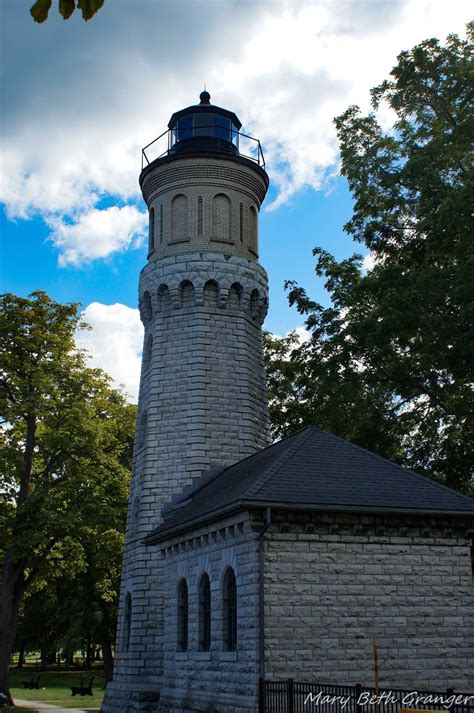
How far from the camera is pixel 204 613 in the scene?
1852cm

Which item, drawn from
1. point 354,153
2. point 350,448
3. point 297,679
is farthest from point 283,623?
point 354,153

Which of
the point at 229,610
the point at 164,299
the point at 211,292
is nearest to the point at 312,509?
the point at 229,610

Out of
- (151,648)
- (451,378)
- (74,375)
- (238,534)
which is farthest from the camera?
(74,375)

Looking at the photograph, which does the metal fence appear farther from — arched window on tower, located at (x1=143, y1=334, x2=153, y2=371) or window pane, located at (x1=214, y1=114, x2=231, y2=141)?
window pane, located at (x1=214, y1=114, x2=231, y2=141)

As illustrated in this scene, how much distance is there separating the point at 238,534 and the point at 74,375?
16.7 metres

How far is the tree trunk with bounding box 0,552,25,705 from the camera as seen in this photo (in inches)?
1117

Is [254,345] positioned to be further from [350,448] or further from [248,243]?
[350,448]

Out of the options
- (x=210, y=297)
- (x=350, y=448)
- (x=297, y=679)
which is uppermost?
(x=210, y=297)

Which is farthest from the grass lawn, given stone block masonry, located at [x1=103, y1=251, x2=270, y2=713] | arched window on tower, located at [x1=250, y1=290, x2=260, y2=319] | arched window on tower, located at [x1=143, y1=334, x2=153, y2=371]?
arched window on tower, located at [x1=250, y1=290, x2=260, y2=319]

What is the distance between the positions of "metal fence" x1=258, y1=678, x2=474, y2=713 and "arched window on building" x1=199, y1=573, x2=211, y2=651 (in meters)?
3.41

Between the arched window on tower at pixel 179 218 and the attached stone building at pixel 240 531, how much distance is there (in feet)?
0.21

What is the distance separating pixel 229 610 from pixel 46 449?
1577cm

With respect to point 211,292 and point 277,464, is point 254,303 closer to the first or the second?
point 211,292

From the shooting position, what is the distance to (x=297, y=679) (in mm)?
15445
